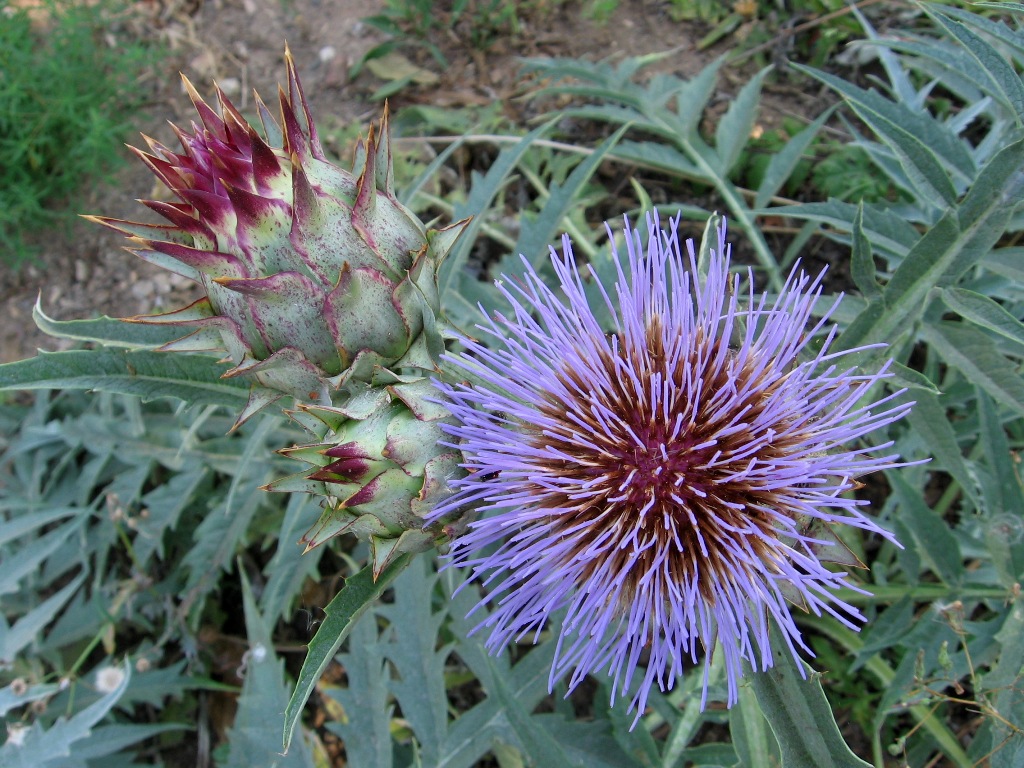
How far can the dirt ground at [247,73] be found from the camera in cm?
249

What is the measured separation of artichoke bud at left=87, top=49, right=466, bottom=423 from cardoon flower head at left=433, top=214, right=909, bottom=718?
0.13 meters

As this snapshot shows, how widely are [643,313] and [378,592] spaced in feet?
Answer: 1.77

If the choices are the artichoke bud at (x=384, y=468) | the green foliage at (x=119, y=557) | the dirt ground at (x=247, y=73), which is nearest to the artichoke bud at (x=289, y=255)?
the artichoke bud at (x=384, y=468)

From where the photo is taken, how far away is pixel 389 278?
1.11m

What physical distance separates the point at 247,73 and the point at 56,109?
1.99ft

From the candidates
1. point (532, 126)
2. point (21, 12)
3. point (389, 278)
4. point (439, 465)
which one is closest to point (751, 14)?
point (532, 126)

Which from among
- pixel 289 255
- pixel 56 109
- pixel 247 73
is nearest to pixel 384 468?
→ pixel 289 255

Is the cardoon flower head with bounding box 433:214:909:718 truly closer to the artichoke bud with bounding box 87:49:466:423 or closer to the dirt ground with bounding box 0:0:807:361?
the artichoke bud with bounding box 87:49:466:423

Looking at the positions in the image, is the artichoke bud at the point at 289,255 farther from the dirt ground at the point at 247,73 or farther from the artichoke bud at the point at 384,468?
the dirt ground at the point at 247,73

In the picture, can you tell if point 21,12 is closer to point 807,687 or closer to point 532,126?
point 532,126

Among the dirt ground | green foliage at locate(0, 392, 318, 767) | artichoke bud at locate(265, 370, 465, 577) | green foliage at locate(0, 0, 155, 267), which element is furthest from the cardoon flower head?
green foliage at locate(0, 0, 155, 267)

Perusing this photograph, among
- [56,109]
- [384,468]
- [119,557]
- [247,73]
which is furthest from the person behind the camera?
[247,73]

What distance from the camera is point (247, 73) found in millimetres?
2689

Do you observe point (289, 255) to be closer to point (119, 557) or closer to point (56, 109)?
point (119, 557)
